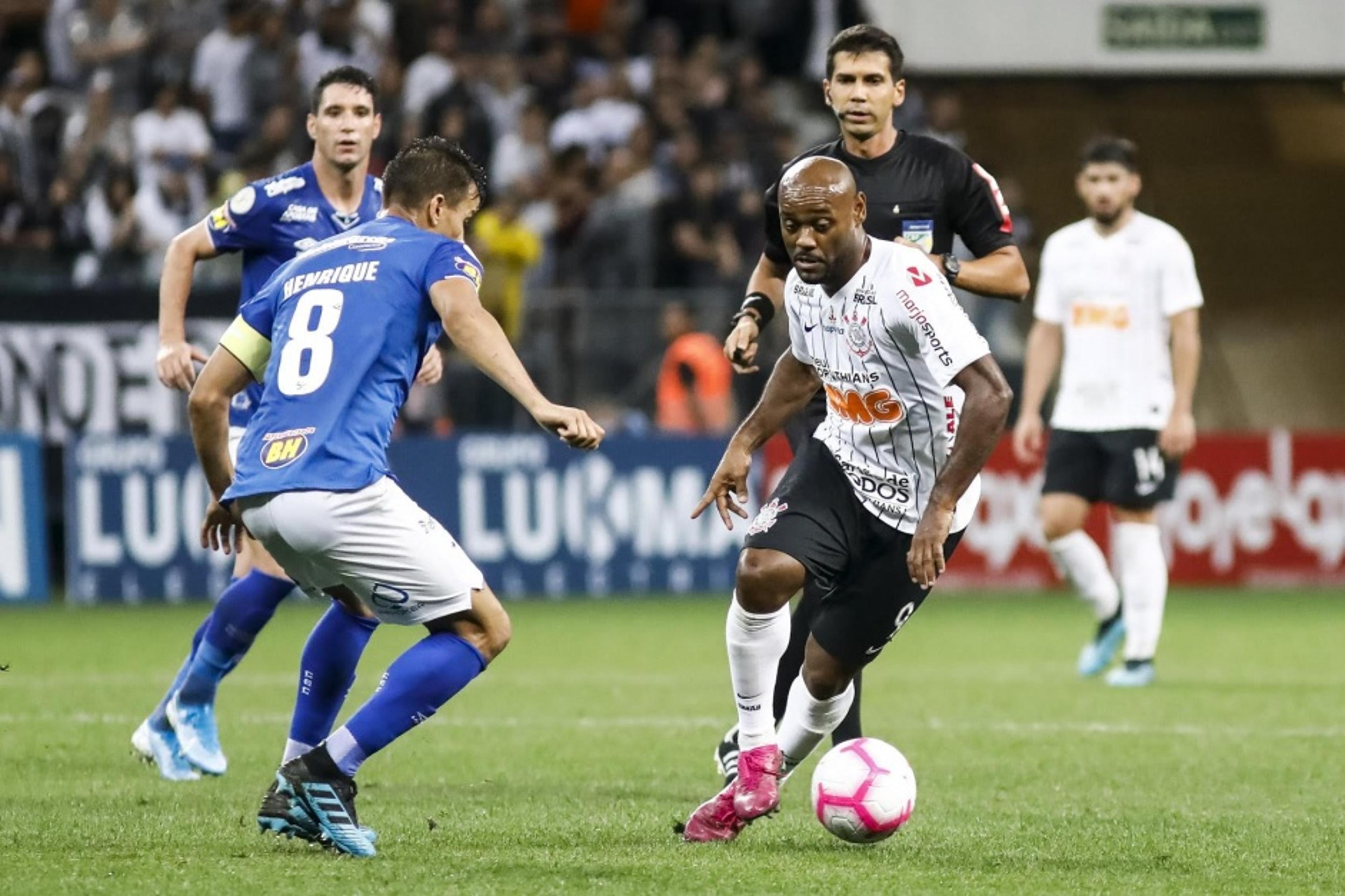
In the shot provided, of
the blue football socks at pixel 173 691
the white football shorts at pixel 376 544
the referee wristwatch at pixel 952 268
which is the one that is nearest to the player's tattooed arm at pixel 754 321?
the referee wristwatch at pixel 952 268

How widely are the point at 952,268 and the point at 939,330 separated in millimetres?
1181

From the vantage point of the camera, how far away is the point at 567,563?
53.5 feet

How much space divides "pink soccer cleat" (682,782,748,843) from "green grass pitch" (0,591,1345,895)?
64mm

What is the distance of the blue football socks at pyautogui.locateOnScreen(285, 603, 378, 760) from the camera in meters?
6.56

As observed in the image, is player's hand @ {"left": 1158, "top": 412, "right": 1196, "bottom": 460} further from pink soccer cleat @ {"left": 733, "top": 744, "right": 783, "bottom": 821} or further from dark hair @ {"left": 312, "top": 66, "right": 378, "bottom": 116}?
pink soccer cleat @ {"left": 733, "top": 744, "right": 783, "bottom": 821}

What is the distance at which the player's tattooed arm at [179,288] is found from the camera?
774 centimetres

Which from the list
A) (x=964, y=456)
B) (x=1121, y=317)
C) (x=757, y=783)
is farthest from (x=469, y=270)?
(x=1121, y=317)

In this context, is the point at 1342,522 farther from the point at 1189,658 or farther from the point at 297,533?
the point at 297,533

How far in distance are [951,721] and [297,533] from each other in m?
4.44

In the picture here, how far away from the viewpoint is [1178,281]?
36.7ft

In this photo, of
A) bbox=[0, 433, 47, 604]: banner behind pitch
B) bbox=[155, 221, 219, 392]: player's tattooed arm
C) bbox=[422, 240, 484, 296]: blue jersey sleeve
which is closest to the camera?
bbox=[422, 240, 484, 296]: blue jersey sleeve

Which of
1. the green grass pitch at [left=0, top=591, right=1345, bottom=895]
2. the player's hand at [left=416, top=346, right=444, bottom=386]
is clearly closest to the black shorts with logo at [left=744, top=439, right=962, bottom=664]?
the green grass pitch at [left=0, top=591, right=1345, bottom=895]

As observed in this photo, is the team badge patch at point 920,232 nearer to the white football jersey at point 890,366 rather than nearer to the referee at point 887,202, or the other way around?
the referee at point 887,202

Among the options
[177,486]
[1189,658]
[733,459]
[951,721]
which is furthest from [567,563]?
[733,459]
